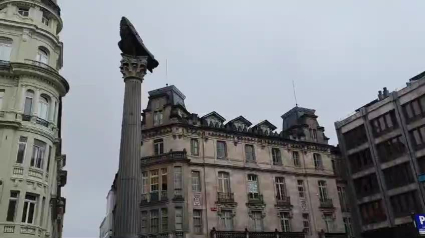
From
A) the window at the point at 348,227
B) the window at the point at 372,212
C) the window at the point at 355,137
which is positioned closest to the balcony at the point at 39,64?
the window at the point at 348,227

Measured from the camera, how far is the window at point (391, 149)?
48031 mm

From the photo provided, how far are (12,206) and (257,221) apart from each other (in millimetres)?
25359

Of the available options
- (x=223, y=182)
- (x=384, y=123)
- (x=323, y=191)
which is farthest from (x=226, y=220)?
(x=384, y=123)

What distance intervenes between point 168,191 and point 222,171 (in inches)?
264

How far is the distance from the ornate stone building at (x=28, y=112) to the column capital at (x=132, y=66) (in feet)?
40.4

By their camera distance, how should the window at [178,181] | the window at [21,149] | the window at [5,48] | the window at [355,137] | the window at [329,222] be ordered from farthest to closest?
the window at [355,137], the window at [329,222], the window at [178,181], the window at [5,48], the window at [21,149]

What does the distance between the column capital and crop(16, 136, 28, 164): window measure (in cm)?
1240

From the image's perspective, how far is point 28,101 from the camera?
29719mm

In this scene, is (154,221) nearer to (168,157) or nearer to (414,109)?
(168,157)

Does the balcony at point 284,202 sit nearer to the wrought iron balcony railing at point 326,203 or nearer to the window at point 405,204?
the wrought iron balcony railing at point 326,203

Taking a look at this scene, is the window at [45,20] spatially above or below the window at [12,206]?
above

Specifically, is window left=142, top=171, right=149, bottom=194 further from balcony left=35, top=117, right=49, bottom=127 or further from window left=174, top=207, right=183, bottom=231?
balcony left=35, top=117, right=49, bottom=127

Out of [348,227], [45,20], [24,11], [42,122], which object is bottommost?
[348,227]

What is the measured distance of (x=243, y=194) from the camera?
43656 millimetres
